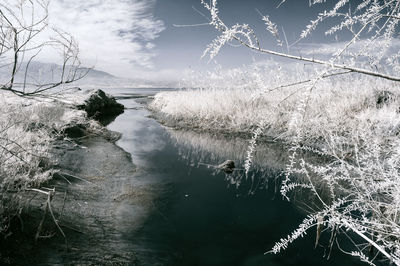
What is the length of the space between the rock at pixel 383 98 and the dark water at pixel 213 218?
3.80 metres

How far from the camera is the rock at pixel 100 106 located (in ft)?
41.1

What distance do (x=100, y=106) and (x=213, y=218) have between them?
12.2 meters

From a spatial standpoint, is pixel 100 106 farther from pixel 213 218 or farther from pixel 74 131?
pixel 213 218

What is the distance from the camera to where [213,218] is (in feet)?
13.9

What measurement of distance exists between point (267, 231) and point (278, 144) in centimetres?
509

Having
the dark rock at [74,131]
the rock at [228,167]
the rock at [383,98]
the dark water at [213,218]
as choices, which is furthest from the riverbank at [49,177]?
the rock at [383,98]

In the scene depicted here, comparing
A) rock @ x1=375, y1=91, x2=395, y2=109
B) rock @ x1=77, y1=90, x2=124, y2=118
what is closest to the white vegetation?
rock @ x1=375, y1=91, x2=395, y2=109

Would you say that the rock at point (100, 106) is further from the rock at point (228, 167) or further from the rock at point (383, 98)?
the rock at point (383, 98)

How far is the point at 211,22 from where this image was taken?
4.44ft

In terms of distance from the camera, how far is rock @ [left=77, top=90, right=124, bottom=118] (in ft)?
41.1

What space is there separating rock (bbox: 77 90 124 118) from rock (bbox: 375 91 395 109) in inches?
451

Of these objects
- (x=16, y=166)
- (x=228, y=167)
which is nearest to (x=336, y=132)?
(x=228, y=167)

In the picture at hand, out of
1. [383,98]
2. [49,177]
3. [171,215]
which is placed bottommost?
[171,215]

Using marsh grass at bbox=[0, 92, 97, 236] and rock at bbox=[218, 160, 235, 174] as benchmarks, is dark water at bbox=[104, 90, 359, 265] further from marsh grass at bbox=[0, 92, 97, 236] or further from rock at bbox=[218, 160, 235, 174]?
marsh grass at bbox=[0, 92, 97, 236]
